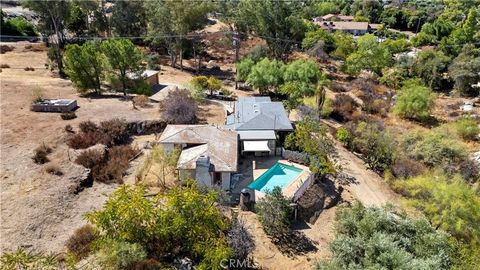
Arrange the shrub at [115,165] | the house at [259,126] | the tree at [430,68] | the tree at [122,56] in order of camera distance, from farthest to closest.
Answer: the tree at [430,68] < the tree at [122,56] < the house at [259,126] < the shrub at [115,165]

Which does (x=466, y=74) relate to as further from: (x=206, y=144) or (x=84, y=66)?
(x=84, y=66)

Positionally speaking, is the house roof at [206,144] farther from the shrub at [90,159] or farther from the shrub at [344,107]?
the shrub at [344,107]

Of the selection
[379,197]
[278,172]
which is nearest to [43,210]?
[278,172]

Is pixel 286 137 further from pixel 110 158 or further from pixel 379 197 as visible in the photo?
pixel 110 158

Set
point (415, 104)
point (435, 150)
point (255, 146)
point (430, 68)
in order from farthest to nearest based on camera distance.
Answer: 1. point (430, 68)
2. point (415, 104)
3. point (435, 150)
4. point (255, 146)

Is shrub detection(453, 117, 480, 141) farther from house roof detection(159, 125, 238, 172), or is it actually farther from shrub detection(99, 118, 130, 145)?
shrub detection(99, 118, 130, 145)

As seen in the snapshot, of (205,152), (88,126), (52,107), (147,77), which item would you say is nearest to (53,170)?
(88,126)

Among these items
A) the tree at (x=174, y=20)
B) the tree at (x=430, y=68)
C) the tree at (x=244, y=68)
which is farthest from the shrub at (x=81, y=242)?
the tree at (x=430, y=68)
